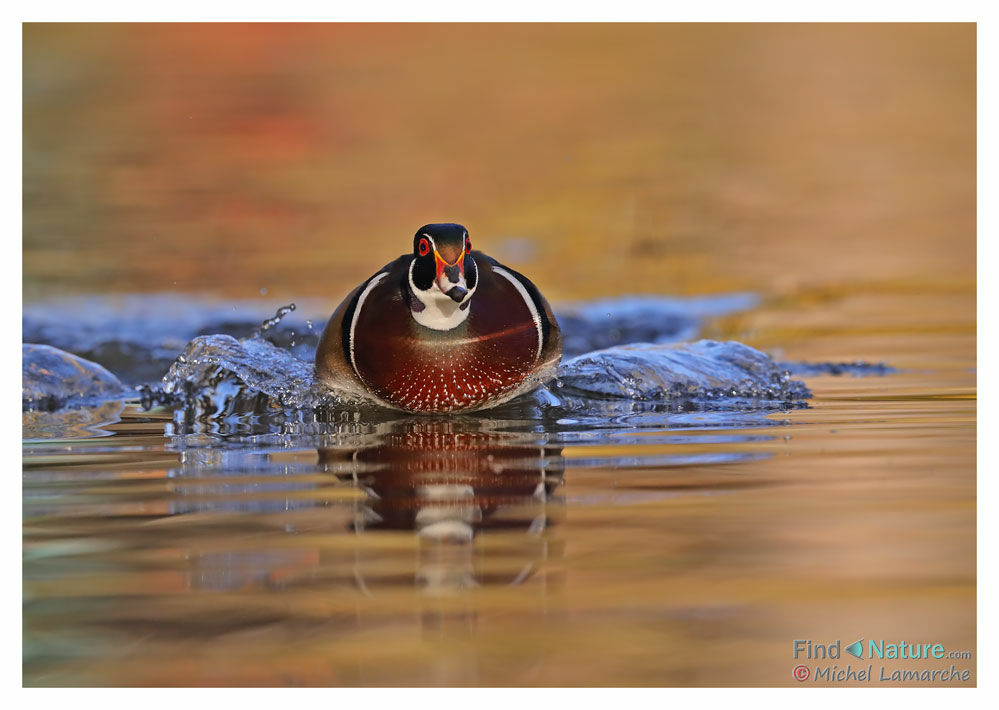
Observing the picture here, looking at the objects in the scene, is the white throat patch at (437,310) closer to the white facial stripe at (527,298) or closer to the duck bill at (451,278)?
the duck bill at (451,278)

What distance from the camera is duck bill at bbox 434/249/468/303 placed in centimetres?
486

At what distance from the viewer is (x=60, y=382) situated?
22.4ft

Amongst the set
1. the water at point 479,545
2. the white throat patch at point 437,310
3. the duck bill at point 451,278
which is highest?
the duck bill at point 451,278

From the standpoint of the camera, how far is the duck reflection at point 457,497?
2916 mm

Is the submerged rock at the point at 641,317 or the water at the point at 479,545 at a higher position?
the submerged rock at the point at 641,317

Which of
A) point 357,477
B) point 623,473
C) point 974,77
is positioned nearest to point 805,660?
point 623,473

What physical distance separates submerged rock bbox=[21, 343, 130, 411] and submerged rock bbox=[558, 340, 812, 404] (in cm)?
271

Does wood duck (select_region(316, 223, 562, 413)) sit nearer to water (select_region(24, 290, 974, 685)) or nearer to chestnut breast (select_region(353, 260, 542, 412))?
chestnut breast (select_region(353, 260, 542, 412))

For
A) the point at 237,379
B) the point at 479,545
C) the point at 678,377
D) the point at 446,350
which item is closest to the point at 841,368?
the point at 678,377

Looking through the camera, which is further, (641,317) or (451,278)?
(641,317)

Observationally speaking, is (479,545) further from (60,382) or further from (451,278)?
(60,382)

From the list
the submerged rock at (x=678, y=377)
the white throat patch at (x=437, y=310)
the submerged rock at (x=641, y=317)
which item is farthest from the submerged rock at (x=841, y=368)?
the white throat patch at (x=437, y=310)

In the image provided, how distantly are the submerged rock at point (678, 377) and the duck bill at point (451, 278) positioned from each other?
4.05ft

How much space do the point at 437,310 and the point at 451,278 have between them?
1.04 ft
